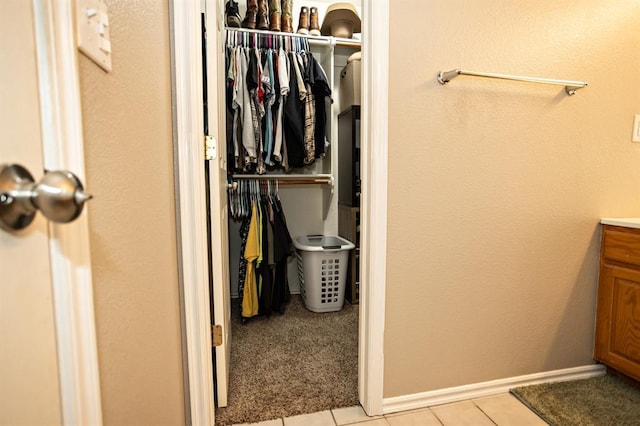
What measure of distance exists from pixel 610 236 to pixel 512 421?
93 cm

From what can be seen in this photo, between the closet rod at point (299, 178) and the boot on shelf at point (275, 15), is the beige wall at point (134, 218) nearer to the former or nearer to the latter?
the closet rod at point (299, 178)

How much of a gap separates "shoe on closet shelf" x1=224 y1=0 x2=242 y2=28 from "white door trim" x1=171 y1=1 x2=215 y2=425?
1.41 meters

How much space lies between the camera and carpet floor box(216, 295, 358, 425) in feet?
4.50

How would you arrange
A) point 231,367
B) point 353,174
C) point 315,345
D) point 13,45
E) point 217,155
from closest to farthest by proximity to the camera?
point 13,45, point 217,155, point 231,367, point 315,345, point 353,174

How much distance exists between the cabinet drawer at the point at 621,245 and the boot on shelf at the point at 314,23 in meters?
2.20

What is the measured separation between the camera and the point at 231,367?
1659mm

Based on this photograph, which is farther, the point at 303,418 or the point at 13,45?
the point at 303,418

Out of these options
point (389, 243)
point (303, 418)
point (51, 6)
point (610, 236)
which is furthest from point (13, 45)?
point (610, 236)

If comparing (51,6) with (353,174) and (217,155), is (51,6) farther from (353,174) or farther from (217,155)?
(353,174)

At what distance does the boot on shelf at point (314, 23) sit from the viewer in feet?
8.12

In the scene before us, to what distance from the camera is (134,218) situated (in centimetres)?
75

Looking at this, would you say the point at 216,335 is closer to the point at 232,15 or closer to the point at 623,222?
the point at 623,222

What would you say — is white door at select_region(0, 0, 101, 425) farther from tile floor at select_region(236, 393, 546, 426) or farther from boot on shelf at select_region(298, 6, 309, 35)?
boot on shelf at select_region(298, 6, 309, 35)

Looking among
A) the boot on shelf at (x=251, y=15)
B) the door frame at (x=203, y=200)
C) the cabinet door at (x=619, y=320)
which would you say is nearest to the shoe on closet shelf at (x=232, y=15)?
the boot on shelf at (x=251, y=15)
